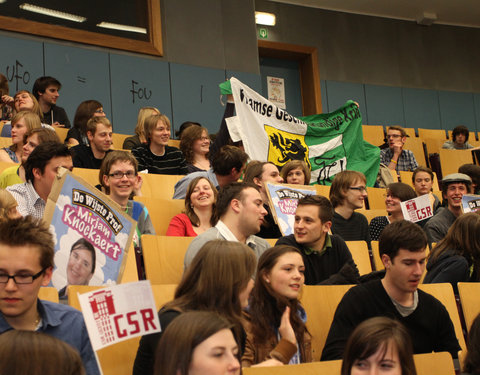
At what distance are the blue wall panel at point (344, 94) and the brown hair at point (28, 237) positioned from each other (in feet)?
29.7

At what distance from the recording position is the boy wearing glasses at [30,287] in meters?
2.05

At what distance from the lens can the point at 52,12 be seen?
24.7 ft

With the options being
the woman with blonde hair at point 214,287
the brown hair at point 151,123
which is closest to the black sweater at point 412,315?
the woman with blonde hair at point 214,287

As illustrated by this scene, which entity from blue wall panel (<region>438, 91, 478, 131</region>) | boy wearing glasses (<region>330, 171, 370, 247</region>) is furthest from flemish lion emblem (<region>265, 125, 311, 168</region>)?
blue wall panel (<region>438, 91, 478, 131</region>)

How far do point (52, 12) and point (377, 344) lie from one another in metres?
6.34

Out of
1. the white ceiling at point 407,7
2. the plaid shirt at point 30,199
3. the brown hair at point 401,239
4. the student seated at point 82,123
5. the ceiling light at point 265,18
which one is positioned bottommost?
the brown hair at point 401,239

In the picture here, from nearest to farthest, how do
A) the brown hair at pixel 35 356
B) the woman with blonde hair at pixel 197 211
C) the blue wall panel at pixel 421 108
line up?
the brown hair at pixel 35 356 → the woman with blonde hair at pixel 197 211 → the blue wall panel at pixel 421 108

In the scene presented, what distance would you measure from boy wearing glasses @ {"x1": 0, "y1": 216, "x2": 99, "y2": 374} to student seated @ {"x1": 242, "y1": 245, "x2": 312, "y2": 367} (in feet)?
2.25

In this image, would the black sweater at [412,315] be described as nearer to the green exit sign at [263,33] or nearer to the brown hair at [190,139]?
the brown hair at [190,139]

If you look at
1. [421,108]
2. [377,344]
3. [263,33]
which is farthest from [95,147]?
[421,108]

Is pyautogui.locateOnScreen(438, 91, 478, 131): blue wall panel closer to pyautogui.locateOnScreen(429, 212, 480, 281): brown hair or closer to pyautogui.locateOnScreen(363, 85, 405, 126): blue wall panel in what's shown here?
pyautogui.locateOnScreen(363, 85, 405, 126): blue wall panel

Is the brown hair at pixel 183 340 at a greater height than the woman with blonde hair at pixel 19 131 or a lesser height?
lesser

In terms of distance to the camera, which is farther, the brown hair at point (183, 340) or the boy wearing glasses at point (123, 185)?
the boy wearing glasses at point (123, 185)

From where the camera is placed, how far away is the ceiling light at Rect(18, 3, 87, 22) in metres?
7.34
